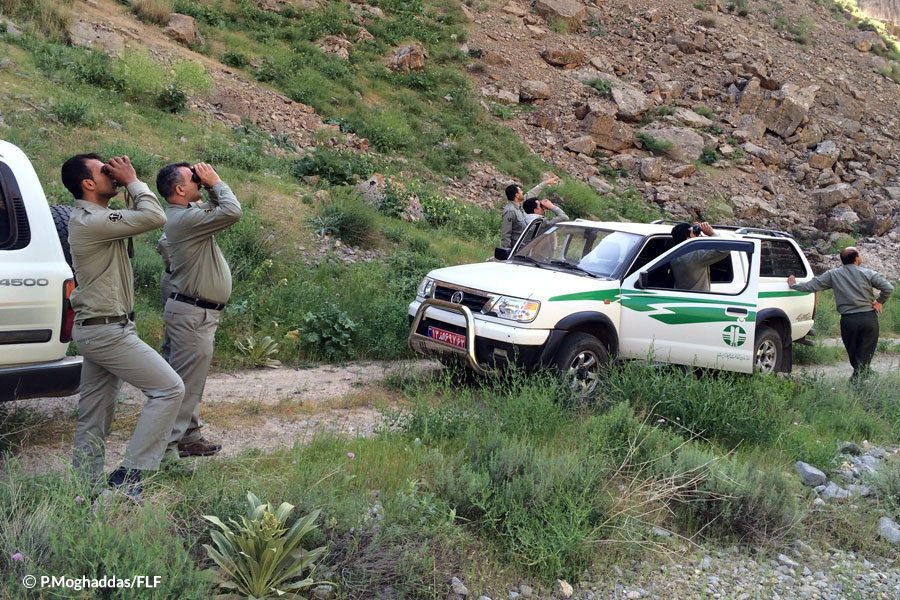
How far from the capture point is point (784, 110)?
2573 centimetres

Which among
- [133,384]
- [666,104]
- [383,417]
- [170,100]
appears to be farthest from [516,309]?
[666,104]

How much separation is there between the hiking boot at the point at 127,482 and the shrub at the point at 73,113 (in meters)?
9.63

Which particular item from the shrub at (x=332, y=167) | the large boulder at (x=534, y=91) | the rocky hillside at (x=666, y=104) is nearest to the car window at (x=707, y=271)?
the shrub at (x=332, y=167)

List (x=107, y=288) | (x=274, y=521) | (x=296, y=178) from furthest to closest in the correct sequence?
(x=296, y=178) → (x=107, y=288) → (x=274, y=521)

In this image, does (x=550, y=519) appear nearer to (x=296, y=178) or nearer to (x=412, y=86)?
(x=296, y=178)

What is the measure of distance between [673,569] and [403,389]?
3.81 meters

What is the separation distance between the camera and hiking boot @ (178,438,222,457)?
5.18 meters

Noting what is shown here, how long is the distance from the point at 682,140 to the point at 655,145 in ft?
4.46

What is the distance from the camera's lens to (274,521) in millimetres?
3424

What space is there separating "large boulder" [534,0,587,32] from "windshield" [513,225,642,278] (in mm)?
21651

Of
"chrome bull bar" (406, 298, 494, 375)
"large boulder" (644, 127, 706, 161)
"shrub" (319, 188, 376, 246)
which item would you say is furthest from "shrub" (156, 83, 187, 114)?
"large boulder" (644, 127, 706, 161)

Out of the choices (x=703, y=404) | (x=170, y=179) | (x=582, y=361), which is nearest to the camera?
(x=170, y=179)

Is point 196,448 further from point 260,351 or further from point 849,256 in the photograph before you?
point 849,256

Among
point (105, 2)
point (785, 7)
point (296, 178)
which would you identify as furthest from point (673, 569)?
point (785, 7)
